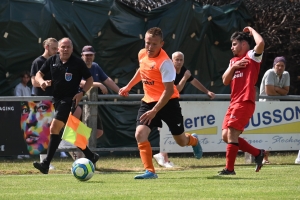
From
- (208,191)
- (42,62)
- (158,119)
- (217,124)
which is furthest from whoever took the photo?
(217,124)

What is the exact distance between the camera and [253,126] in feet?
46.5

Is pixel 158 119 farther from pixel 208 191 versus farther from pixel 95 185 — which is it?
pixel 208 191

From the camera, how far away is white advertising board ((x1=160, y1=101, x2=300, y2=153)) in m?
13.8

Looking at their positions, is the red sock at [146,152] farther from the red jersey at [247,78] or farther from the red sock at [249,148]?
the red sock at [249,148]

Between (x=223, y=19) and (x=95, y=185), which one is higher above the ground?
(x=223, y=19)

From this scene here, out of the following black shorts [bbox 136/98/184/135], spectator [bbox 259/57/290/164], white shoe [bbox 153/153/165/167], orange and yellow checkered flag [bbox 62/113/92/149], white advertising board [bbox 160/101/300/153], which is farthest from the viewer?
spectator [bbox 259/57/290/164]

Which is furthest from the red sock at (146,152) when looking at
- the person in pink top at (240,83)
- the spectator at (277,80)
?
the spectator at (277,80)

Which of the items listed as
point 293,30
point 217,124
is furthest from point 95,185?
point 293,30

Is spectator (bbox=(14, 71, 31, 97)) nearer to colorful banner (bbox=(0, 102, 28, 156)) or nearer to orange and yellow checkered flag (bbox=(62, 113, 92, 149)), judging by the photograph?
colorful banner (bbox=(0, 102, 28, 156))

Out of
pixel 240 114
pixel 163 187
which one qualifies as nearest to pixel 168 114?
pixel 240 114

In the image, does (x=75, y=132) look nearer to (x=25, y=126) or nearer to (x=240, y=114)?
(x=25, y=126)

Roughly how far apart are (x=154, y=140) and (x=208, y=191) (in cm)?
807

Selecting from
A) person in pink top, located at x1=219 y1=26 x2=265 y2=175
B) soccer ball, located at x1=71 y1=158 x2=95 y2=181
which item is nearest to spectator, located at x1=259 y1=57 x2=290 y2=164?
person in pink top, located at x1=219 y1=26 x2=265 y2=175

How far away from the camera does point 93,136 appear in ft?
43.2
